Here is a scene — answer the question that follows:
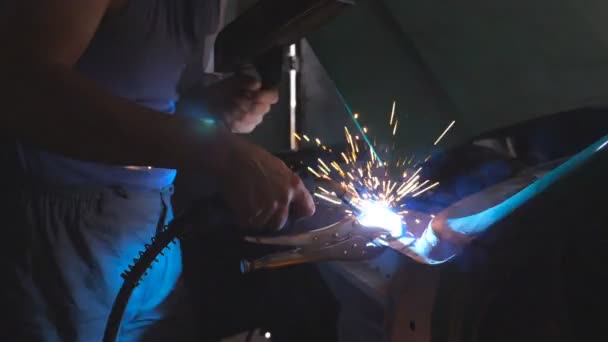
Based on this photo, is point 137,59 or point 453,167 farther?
point 453,167

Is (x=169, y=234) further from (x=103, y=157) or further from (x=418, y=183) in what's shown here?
(x=418, y=183)

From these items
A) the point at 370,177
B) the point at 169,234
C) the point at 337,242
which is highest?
the point at 370,177

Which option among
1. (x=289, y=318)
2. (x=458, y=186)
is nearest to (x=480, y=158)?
(x=458, y=186)

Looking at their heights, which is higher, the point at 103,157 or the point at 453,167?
the point at 453,167

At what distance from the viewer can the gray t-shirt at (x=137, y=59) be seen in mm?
872

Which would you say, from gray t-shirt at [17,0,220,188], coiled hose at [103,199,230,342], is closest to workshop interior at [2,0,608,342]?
coiled hose at [103,199,230,342]

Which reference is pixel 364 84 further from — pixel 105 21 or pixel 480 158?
pixel 105 21

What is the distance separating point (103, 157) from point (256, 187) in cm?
21

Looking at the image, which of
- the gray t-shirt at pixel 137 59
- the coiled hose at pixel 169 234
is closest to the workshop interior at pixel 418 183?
the coiled hose at pixel 169 234

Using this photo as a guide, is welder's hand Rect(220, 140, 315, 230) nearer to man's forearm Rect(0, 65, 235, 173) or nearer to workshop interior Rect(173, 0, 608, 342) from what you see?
man's forearm Rect(0, 65, 235, 173)

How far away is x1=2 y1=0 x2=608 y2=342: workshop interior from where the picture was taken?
0.59 meters

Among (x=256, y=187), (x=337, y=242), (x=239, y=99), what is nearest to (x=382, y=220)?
(x=337, y=242)

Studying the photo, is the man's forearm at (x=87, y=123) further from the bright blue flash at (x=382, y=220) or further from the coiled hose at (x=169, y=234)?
the bright blue flash at (x=382, y=220)

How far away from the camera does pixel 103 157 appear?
0.62 meters
